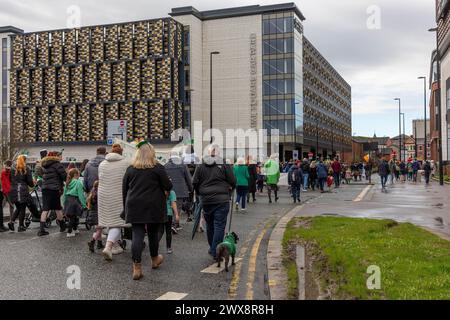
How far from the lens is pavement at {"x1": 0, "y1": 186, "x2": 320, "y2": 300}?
18.7 ft

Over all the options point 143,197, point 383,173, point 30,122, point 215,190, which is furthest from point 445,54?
point 30,122

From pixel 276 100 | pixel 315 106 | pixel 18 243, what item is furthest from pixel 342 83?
pixel 18 243

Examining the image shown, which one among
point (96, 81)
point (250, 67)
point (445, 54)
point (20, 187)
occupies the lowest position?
point (20, 187)

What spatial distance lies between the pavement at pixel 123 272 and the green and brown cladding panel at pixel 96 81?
50671 millimetres

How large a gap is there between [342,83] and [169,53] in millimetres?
60972

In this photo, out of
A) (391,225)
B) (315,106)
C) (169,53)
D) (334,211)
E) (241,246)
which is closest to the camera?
(241,246)

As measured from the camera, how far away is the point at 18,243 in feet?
31.0

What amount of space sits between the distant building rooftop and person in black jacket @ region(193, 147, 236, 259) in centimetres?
5997

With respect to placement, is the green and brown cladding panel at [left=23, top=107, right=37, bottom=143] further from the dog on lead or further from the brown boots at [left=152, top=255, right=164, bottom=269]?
the dog on lead

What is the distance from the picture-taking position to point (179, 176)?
33.6ft

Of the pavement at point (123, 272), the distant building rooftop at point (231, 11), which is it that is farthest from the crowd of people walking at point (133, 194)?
the distant building rooftop at point (231, 11)

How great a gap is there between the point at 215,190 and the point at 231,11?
205ft

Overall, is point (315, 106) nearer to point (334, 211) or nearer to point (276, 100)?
point (276, 100)

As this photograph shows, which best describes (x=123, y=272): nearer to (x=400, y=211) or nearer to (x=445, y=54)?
(x=400, y=211)
